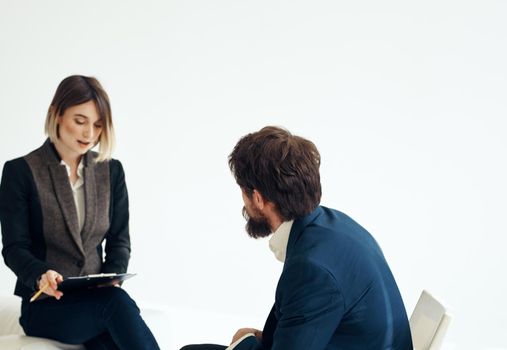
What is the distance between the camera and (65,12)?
412 cm

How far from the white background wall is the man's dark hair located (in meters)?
2.10

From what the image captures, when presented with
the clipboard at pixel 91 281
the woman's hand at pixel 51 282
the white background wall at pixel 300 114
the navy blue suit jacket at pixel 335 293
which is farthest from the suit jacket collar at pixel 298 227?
the white background wall at pixel 300 114

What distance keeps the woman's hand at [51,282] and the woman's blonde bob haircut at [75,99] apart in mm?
506

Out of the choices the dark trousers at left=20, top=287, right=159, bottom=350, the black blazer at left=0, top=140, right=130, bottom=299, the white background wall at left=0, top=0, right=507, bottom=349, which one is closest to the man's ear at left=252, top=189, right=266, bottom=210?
the dark trousers at left=20, top=287, right=159, bottom=350

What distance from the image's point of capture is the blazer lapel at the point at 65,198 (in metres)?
2.60

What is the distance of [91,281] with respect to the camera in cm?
235

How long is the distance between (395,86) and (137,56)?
1.38m

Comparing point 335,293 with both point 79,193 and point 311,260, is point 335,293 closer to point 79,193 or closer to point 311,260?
point 311,260

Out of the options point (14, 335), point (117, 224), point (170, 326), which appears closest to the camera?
point (14, 335)

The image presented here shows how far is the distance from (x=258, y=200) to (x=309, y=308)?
344mm

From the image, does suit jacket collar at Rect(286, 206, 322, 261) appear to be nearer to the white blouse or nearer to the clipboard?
the clipboard

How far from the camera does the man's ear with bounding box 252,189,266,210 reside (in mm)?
1907

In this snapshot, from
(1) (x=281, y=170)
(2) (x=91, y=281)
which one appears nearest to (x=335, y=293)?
(1) (x=281, y=170)

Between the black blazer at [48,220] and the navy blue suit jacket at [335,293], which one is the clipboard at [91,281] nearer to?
the black blazer at [48,220]
